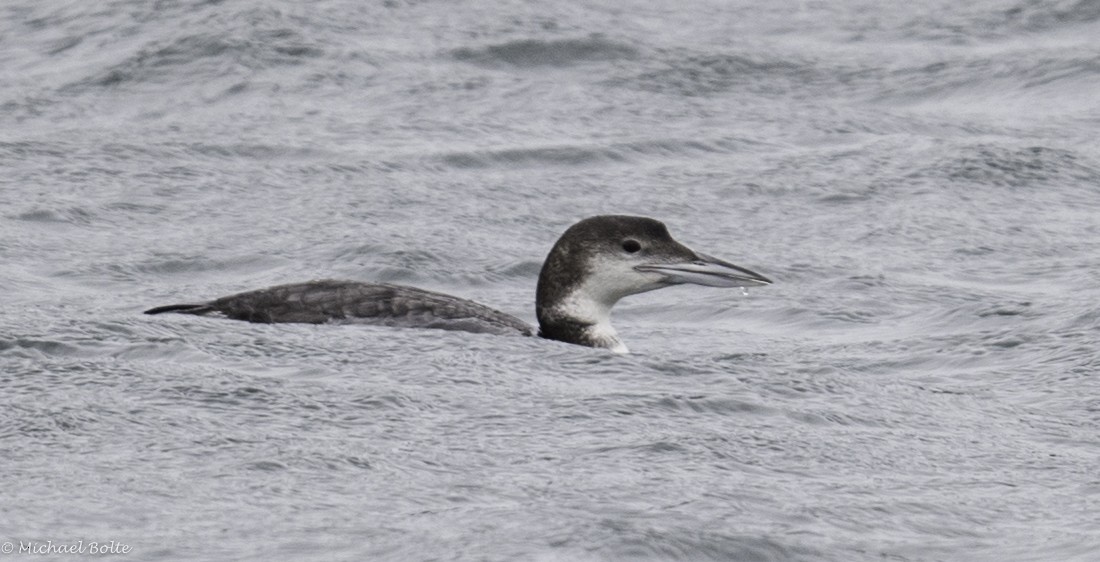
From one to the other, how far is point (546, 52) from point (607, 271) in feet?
25.8

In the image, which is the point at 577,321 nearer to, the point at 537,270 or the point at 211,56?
the point at 537,270

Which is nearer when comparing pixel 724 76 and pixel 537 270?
pixel 537 270

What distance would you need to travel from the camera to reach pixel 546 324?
10.1 metres

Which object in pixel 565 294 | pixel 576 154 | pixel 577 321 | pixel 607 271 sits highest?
pixel 607 271

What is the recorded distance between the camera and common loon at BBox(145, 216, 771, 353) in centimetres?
984

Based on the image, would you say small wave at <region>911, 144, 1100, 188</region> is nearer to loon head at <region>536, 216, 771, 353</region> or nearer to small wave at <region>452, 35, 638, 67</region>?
small wave at <region>452, 35, 638, 67</region>

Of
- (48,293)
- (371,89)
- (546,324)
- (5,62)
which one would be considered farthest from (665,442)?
(5,62)

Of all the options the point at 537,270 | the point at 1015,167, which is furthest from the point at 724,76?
the point at 537,270

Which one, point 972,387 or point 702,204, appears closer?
point 972,387

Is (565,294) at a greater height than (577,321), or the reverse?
(565,294)

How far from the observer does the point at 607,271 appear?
32.9 ft

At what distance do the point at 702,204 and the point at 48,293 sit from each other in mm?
4525

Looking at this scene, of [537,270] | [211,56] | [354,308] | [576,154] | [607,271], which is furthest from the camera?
[211,56]

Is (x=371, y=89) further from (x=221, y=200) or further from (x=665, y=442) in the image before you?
(x=665, y=442)
